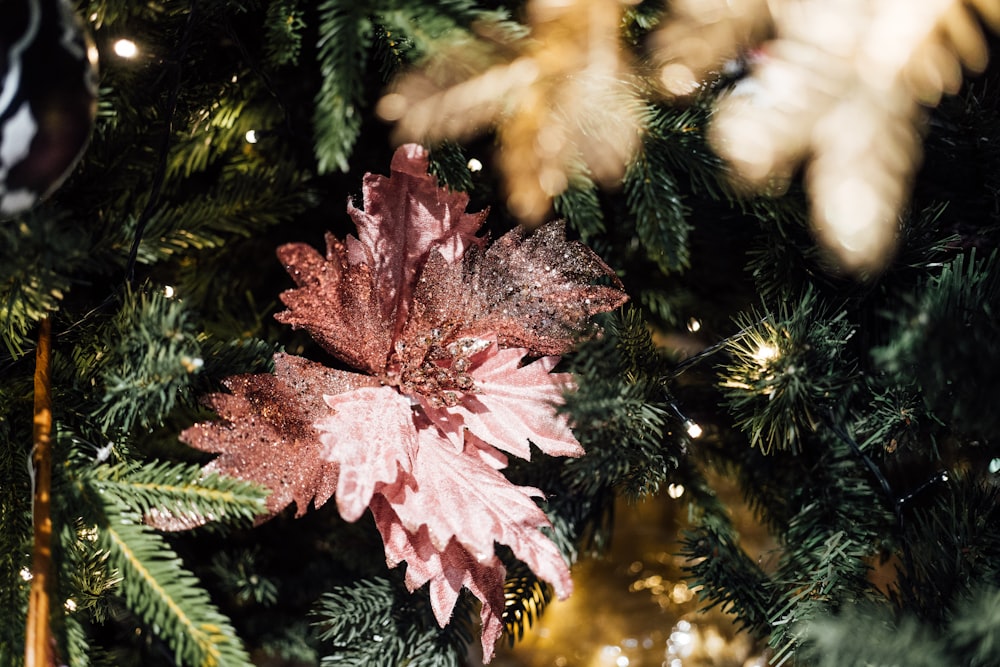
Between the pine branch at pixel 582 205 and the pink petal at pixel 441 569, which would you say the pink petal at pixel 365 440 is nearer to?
the pink petal at pixel 441 569

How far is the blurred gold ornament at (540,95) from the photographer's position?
369mm

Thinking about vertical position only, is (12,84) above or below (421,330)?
above

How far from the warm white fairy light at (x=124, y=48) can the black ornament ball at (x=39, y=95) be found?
8 centimetres

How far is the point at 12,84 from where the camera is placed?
29cm

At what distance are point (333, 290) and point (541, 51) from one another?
0.56ft

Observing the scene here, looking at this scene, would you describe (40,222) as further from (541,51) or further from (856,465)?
(856,465)

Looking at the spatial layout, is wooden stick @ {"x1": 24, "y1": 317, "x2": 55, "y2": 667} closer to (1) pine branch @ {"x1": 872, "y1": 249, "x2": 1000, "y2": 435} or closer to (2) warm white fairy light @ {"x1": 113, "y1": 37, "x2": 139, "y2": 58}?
(2) warm white fairy light @ {"x1": 113, "y1": 37, "x2": 139, "y2": 58}

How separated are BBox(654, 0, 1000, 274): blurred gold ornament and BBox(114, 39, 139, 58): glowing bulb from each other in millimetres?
296

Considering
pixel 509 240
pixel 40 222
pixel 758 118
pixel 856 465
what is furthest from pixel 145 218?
pixel 856 465

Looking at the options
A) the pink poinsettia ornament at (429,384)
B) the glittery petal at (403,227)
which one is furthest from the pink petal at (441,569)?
the glittery petal at (403,227)

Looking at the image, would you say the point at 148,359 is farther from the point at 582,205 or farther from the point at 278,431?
the point at 582,205

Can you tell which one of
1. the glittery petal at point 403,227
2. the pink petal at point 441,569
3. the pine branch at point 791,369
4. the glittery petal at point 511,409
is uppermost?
the glittery petal at point 403,227

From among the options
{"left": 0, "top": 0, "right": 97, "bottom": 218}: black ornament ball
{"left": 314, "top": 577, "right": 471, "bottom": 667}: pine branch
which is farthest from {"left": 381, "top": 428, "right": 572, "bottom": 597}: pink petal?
{"left": 0, "top": 0, "right": 97, "bottom": 218}: black ornament ball

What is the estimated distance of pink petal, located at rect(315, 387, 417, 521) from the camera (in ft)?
1.11
